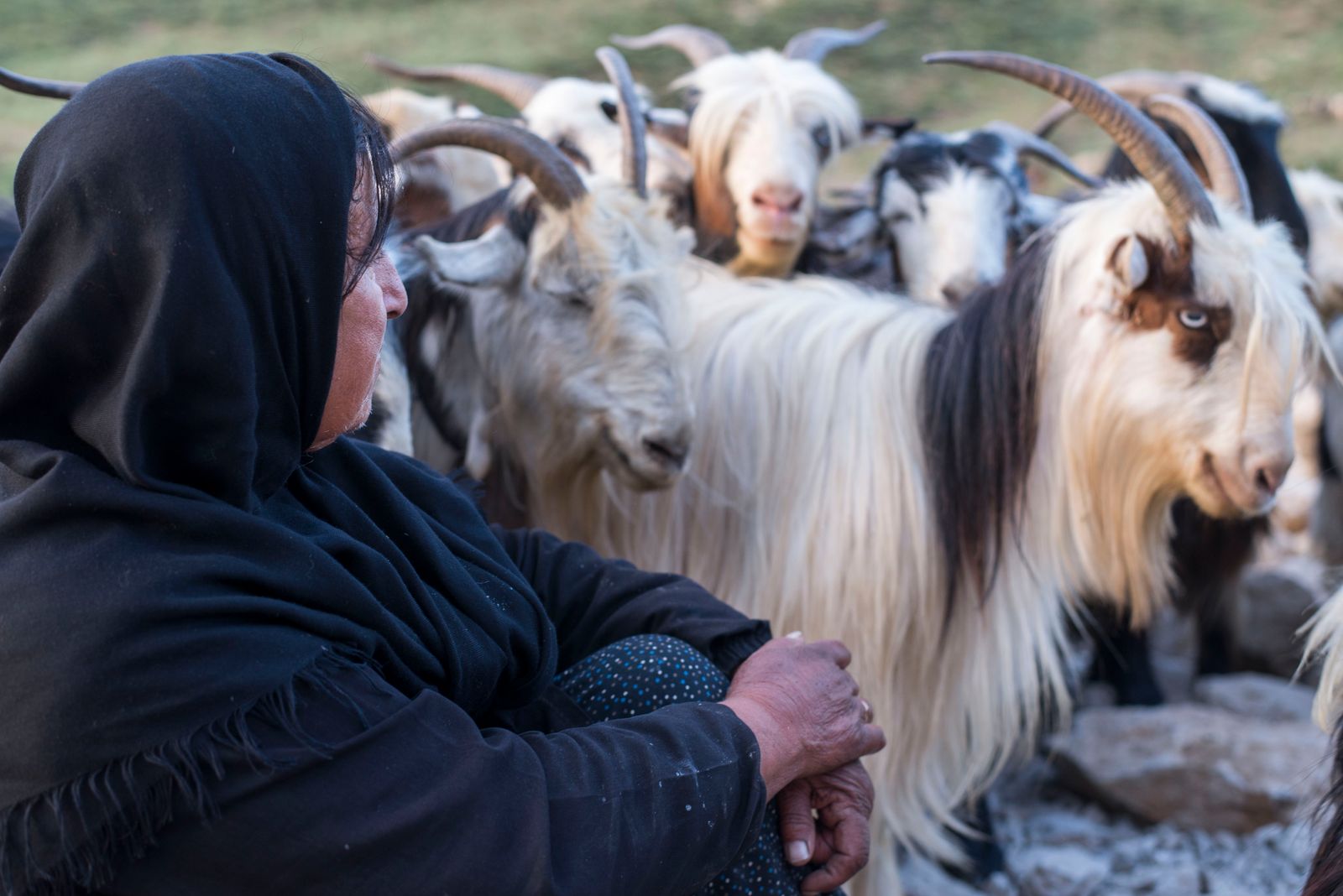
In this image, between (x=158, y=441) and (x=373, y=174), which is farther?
(x=373, y=174)

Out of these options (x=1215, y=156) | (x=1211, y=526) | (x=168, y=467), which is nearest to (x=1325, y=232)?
(x=1211, y=526)

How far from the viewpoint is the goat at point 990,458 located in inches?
118

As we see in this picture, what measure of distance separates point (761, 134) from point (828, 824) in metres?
2.72

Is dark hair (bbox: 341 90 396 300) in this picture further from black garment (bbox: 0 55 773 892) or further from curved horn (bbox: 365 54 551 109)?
curved horn (bbox: 365 54 551 109)

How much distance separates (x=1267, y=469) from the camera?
2.96m

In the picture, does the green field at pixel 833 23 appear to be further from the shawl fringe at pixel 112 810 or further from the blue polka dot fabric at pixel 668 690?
the shawl fringe at pixel 112 810

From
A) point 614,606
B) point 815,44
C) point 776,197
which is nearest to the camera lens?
point 614,606

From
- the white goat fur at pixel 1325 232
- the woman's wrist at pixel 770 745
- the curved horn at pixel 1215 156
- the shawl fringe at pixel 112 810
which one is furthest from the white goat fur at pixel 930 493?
the white goat fur at pixel 1325 232

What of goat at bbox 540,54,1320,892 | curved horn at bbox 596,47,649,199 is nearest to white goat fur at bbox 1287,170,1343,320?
goat at bbox 540,54,1320,892

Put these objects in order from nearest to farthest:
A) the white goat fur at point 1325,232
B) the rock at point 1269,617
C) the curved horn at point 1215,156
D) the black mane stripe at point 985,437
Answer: the black mane stripe at point 985,437, the curved horn at point 1215,156, the rock at point 1269,617, the white goat fur at point 1325,232

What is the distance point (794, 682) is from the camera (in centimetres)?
184

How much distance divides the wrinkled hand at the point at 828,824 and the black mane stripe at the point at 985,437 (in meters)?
1.31

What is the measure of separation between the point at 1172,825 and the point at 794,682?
2192 millimetres

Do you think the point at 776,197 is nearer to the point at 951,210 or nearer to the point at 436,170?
the point at 951,210
